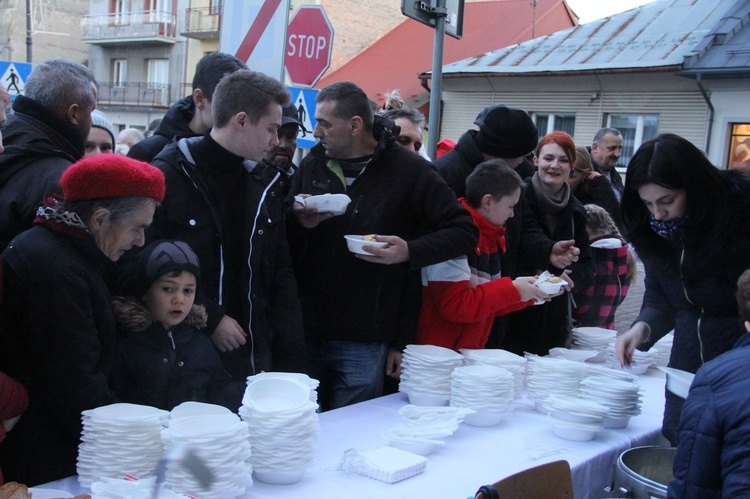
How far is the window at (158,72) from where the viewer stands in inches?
1181

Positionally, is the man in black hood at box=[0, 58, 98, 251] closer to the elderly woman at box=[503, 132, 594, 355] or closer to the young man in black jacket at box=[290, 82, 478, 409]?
the young man in black jacket at box=[290, 82, 478, 409]

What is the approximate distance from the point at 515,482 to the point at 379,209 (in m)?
1.53

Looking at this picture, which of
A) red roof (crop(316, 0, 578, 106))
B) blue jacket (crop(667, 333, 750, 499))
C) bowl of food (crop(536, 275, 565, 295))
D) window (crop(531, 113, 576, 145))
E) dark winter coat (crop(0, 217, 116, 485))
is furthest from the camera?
red roof (crop(316, 0, 578, 106))

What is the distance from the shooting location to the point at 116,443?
197cm

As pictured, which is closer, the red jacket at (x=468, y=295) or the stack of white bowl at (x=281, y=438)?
the stack of white bowl at (x=281, y=438)

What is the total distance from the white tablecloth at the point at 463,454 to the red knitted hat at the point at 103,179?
844 mm

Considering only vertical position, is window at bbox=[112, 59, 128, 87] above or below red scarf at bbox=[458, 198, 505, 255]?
above

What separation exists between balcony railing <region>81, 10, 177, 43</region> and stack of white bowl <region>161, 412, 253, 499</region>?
29.7 meters

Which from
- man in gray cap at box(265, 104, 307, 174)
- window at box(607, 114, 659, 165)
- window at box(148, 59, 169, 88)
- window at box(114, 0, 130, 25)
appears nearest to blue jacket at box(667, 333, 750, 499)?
man in gray cap at box(265, 104, 307, 174)

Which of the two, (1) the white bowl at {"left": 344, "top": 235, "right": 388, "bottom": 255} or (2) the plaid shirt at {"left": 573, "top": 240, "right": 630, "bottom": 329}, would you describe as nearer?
(1) the white bowl at {"left": 344, "top": 235, "right": 388, "bottom": 255}

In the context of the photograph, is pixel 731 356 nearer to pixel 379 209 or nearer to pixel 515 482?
pixel 515 482

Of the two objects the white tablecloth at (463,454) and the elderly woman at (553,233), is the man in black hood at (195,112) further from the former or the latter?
the elderly woman at (553,233)

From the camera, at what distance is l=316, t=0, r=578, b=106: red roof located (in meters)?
19.7

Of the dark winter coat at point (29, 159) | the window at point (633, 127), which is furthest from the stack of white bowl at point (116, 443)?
the window at point (633, 127)
